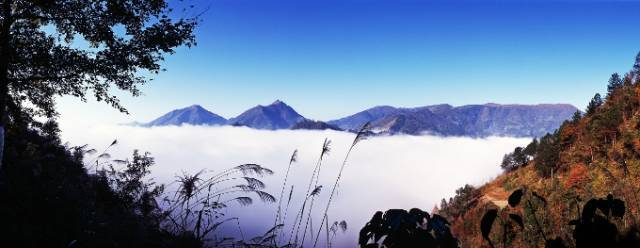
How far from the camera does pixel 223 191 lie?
6258 mm

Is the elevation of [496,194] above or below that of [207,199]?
below

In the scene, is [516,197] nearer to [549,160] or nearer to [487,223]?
[487,223]

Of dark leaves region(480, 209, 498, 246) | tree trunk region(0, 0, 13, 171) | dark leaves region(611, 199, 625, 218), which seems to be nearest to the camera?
dark leaves region(611, 199, 625, 218)

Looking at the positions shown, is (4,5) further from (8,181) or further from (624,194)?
(624,194)

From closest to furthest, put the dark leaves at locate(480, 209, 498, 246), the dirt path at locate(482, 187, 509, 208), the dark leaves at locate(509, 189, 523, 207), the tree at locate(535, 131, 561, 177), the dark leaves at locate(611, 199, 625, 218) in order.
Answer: the dark leaves at locate(611, 199, 625, 218), the dark leaves at locate(480, 209, 498, 246), the dark leaves at locate(509, 189, 523, 207), the tree at locate(535, 131, 561, 177), the dirt path at locate(482, 187, 509, 208)

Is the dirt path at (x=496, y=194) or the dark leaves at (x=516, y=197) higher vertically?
the dark leaves at (x=516, y=197)

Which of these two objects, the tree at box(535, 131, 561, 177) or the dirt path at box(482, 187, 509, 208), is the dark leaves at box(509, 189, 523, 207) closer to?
the tree at box(535, 131, 561, 177)

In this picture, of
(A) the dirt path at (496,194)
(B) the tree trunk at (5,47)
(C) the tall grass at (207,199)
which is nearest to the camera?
(C) the tall grass at (207,199)

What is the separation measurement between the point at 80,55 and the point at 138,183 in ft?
11.3

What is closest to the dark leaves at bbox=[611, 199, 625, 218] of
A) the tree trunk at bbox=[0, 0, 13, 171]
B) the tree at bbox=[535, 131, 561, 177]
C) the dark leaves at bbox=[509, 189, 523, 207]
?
the dark leaves at bbox=[509, 189, 523, 207]

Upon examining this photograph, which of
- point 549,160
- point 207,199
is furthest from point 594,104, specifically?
point 207,199

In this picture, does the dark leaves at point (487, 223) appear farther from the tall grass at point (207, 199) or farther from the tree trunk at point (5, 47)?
the tree trunk at point (5, 47)

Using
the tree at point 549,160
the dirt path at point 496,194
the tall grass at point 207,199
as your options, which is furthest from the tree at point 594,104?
the tall grass at point 207,199

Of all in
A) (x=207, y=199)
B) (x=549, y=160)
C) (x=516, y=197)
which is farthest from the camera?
(x=549, y=160)
